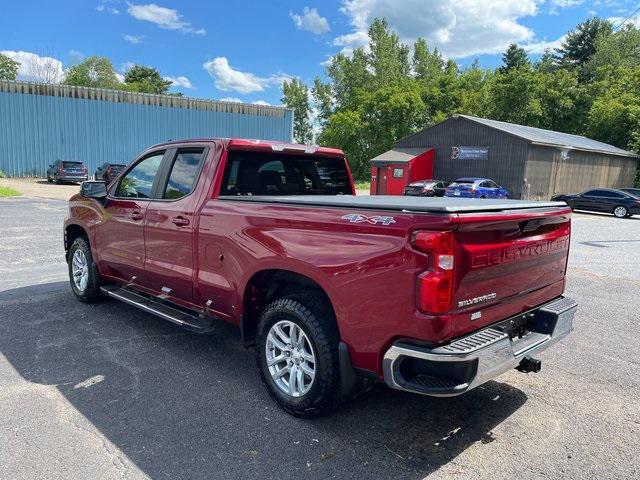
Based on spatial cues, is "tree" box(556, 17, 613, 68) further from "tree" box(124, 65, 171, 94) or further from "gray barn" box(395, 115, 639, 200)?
"tree" box(124, 65, 171, 94)

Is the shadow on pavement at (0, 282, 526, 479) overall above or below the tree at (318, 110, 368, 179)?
below

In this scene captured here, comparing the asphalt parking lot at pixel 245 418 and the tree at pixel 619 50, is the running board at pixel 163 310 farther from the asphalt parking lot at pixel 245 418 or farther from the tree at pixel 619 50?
the tree at pixel 619 50

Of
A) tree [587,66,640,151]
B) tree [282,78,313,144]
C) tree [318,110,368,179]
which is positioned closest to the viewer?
tree [587,66,640,151]

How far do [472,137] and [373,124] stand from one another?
1796cm

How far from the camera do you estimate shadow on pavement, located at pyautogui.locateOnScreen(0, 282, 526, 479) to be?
2.91 metres

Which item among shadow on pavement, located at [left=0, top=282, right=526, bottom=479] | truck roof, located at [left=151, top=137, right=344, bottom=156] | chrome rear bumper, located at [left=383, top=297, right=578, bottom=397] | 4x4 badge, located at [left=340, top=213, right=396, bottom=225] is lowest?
shadow on pavement, located at [left=0, top=282, right=526, bottom=479]

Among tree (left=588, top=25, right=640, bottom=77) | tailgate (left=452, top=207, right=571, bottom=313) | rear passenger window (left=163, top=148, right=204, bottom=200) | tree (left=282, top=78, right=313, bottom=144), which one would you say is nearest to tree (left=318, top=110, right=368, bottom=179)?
tree (left=282, top=78, right=313, bottom=144)

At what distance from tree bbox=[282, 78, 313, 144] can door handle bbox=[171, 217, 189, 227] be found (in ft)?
227

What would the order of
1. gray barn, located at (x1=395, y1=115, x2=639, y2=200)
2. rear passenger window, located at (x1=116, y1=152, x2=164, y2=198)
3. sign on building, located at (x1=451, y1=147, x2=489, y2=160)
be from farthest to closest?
1. sign on building, located at (x1=451, y1=147, x2=489, y2=160)
2. gray barn, located at (x1=395, y1=115, x2=639, y2=200)
3. rear passenger window, located at (x1=116, y1=152, x2=164, y2=198)

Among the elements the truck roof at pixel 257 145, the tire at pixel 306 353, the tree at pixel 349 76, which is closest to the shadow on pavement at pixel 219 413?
the tire at pixel 306 353

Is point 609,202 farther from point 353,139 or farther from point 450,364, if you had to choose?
point 353,139

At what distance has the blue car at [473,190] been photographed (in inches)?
1017

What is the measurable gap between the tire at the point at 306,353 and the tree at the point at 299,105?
7014 cm

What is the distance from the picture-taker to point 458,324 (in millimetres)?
2791
